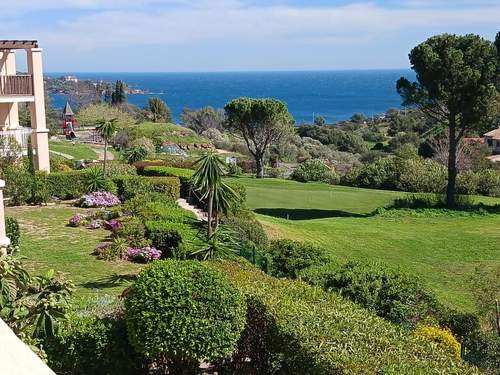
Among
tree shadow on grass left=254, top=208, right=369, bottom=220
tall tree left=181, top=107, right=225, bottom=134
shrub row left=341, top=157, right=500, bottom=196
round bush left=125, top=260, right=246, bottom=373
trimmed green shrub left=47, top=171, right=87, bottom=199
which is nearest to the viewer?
round bush left=125, top=260, right=246, bottom=373

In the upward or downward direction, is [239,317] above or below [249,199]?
above

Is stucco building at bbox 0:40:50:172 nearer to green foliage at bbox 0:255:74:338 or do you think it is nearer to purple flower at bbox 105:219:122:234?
purple flower at bbox 105:219:122:234

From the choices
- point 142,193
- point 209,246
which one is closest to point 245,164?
point 142,193

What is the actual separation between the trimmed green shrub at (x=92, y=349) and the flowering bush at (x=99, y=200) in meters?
14.6

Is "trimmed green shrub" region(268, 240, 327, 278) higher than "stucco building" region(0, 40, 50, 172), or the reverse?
"stucco building" region(0, 40, 50, 172)

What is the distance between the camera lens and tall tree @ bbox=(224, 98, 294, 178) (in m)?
46.3

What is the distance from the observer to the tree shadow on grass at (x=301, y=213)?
1198 inches

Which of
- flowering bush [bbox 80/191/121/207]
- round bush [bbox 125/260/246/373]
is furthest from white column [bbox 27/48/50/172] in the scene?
round bush [bbox 125/260/246/373]

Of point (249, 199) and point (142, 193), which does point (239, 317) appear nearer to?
point (142, 193)

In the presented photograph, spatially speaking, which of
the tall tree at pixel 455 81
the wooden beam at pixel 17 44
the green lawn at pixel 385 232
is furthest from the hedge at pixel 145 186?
the tall tree at pixel 455 81

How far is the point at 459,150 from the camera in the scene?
49094 mm

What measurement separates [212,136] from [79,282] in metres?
56.0

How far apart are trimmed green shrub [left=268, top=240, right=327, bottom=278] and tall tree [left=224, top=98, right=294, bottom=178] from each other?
29.6 meters

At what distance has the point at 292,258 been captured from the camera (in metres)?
16.8
